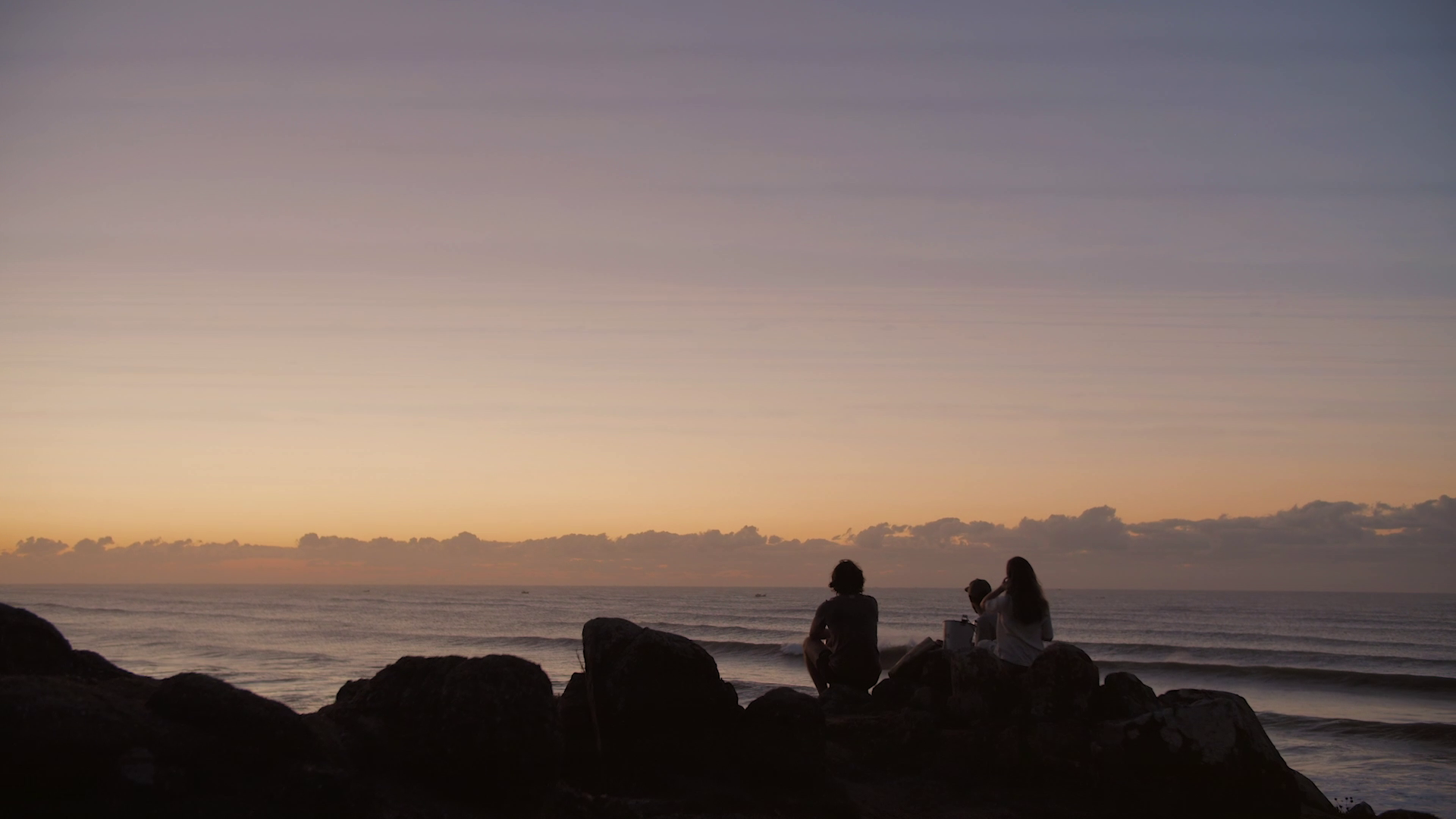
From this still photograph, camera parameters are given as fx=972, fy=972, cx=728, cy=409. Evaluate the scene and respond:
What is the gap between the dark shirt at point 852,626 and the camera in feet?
34.0

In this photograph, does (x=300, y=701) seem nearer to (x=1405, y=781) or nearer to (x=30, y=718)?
(x=30, y=718)

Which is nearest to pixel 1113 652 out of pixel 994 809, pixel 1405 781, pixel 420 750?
pixel 1405 781

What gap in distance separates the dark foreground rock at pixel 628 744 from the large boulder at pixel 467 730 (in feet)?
0.04

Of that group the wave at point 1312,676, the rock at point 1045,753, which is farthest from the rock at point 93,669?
the wave at point 1312,676

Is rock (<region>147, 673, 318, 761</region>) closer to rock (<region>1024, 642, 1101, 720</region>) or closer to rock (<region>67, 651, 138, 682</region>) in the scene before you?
rock (<region>67, 651, 138, 682</region>)

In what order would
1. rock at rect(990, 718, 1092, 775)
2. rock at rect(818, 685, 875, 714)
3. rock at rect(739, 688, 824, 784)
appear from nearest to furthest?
rock at rect(739, 688, 824, 784) < rock at rect(990, 718, 1092, 775) < rock at rect(818, 685, 875, 714)

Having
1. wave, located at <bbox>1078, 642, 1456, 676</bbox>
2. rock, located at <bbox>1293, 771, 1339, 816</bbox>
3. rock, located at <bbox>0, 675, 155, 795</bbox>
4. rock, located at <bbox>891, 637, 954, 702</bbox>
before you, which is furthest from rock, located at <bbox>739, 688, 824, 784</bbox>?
wave, located at <bbox>1078, 642, 1456, 676</bbox>

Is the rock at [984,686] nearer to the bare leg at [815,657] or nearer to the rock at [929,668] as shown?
the rock at [929,668]

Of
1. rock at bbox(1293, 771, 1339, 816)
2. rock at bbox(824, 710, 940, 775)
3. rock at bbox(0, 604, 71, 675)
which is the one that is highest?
rock at bbox(0, 604, 71, 675)

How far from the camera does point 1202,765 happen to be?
7.24 meters

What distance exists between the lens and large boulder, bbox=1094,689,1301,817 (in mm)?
7188

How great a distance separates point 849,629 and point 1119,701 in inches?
115

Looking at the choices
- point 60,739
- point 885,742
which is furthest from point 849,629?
point 60,739

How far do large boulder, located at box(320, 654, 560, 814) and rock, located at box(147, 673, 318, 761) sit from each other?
0.48 m
